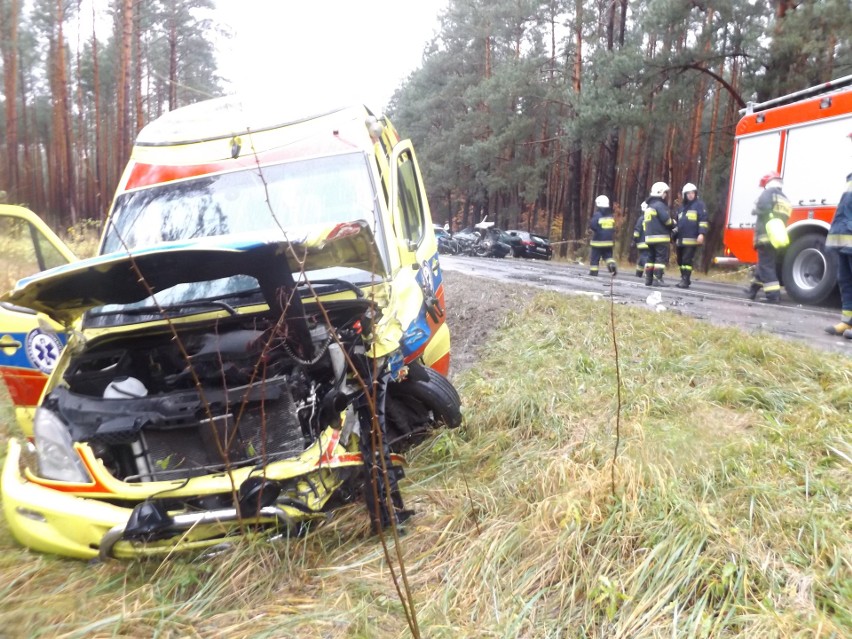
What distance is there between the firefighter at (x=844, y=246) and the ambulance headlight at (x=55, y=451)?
6.08m

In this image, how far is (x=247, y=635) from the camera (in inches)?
87.4

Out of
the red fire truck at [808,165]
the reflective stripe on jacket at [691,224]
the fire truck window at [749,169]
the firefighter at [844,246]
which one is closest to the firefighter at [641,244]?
the reflective stripe on jacket at [691,224]

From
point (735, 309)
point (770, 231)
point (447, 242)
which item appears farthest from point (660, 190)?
point (447, 242)

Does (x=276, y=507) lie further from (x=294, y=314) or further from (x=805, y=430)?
(x=805, y=430)

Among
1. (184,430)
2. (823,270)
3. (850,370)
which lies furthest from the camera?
(823,270)

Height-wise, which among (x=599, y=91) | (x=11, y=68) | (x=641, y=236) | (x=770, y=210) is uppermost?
(x=11, y=68)

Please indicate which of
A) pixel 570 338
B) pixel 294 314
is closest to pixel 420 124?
pixel 570 338

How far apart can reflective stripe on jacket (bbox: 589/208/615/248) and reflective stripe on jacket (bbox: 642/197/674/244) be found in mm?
1394

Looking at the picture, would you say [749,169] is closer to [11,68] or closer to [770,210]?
[770,210]

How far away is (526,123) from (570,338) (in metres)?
21.6

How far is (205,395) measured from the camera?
2871 mm

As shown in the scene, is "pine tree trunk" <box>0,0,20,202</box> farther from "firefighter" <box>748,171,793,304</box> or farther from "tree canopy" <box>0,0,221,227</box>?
"firefighter" <box>748,171,793,304</box>

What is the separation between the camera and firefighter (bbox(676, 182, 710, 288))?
1025 centimetres

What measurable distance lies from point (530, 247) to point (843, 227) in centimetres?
1711
